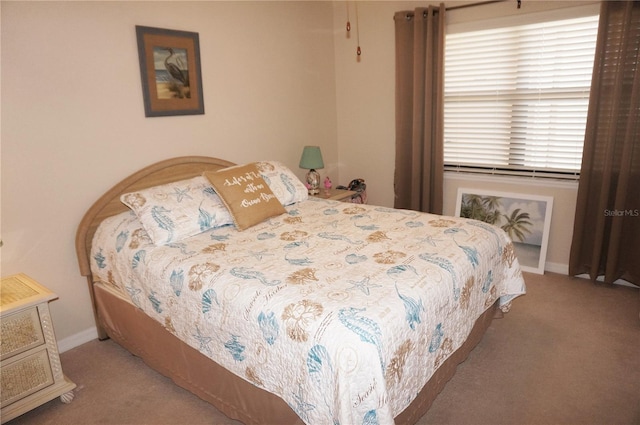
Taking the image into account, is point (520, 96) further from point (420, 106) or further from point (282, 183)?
point (282, 183)

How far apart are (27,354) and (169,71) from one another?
1860 millimetres

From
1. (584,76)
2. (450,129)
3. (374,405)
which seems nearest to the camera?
(374,405)

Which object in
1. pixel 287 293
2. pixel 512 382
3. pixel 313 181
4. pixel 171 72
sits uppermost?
pixel 171 72

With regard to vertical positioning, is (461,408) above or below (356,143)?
below

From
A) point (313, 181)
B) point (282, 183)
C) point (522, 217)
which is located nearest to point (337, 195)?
point (313, 181)

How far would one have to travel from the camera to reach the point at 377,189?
432 centimetres

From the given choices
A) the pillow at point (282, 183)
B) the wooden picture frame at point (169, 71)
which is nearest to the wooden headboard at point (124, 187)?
the wooden picture frame at point (169, 71)

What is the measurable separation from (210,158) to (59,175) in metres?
1.01

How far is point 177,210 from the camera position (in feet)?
8.20

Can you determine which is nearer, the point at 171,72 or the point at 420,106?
the point at 171,72

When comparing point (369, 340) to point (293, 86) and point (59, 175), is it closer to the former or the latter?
point (59, 175)

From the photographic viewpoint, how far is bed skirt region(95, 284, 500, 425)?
1.79 meters

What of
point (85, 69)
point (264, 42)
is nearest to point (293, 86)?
point (264, 42)

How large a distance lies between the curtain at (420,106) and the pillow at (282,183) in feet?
3.86
